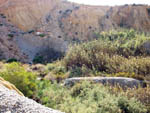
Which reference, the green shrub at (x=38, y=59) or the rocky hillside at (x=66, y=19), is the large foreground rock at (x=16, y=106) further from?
the rocky hillside at (x=66, y=19)

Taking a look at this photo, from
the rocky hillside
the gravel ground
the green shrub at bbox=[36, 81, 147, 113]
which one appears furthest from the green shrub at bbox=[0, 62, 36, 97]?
the rocky hillside

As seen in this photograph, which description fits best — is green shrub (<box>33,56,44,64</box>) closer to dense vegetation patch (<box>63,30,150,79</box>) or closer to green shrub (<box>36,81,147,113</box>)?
dense vegetation patch (<box>63,30,150,79</box>)

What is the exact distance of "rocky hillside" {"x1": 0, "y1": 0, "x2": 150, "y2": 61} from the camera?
3123 cm

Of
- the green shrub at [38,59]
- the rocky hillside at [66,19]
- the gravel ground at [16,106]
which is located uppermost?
the gravel ground at [16,106]

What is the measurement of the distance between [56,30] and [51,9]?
6.35m

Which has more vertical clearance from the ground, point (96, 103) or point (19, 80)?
point (96, 103)

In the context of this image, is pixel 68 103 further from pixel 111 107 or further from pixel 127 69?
pixel 127 69

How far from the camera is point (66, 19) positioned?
33375 mm

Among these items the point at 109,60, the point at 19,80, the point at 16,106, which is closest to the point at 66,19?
the point at 109,60

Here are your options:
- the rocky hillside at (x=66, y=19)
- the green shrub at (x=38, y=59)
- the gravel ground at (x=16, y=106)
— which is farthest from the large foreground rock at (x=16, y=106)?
the rocky hillside at (x=66, y=19)

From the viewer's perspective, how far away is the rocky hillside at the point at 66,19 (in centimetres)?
3123

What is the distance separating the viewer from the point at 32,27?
107 ft

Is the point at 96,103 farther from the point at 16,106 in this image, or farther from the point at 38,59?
the point at 38,59

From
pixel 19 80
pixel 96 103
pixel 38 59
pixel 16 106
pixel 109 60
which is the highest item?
pixel 16 106
